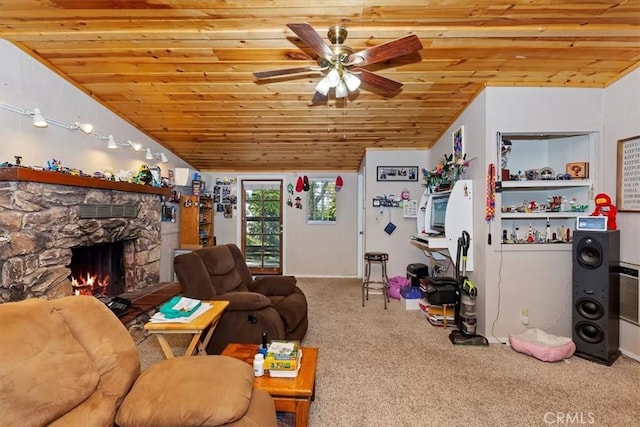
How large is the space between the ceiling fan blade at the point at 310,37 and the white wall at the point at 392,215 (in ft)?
10.4

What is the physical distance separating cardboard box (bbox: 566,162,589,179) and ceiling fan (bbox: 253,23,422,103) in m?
2.08

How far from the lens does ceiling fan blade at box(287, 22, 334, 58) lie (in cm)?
179

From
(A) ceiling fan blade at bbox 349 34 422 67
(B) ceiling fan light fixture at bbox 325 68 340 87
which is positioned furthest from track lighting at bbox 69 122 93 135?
(A) ceiling fan blade at bbox 349 34 422 67

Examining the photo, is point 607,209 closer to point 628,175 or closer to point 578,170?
point 628,175

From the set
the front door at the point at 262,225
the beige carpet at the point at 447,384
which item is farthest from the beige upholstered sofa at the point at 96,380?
the front door at the point at 262,225

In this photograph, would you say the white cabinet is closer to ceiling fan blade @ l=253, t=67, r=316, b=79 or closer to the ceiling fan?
the ceiling fan

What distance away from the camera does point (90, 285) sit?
3750 mm

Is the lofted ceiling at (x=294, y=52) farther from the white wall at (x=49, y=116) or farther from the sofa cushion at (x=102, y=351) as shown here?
the sofa cushion at (x=102, y=351)

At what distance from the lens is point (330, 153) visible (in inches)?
213

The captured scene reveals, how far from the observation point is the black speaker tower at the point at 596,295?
267 centimetres

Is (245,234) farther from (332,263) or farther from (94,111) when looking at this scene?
(94,111)

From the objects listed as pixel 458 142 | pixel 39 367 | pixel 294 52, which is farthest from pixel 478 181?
pixel 39 367

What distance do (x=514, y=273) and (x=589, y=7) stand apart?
2.20 m

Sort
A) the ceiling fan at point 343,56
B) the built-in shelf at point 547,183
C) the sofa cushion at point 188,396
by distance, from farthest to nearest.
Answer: the built-in shelf at point 547,183
the ceiling fan at point 343,56
the sofa cushion at point 188,396
